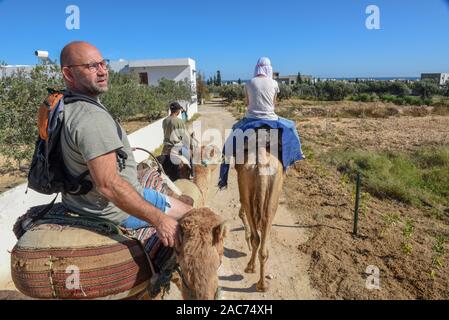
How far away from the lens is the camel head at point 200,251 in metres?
1.76

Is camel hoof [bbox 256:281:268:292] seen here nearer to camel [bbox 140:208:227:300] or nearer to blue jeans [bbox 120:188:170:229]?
blue jeans [bbox 120:188:170:229]

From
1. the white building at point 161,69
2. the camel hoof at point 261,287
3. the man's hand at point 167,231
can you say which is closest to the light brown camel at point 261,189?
the camel hoof at point 261,287

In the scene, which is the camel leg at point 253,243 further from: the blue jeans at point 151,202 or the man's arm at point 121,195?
the man's arm at point 121,195

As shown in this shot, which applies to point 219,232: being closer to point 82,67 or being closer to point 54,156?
point 54,156

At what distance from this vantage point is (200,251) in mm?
1755

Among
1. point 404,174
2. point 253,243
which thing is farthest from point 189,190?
point 404,174

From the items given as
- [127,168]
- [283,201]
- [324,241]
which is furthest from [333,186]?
[127,168]

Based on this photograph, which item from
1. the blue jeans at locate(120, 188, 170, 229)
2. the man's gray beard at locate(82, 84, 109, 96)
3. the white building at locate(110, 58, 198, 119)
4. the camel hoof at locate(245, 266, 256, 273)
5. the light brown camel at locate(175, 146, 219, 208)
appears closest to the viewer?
the man's gray beard at locate(82, 84, 109, 96)

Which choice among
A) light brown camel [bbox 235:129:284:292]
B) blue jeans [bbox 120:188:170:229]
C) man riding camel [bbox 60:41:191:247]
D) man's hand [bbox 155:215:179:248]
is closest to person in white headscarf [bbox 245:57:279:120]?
light brown camel [bbox 235:129:284:292]

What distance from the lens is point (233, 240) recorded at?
552 cm

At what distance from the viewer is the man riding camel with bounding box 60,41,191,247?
1696 millimetres

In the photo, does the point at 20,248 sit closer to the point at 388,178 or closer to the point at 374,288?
the point at 374,288

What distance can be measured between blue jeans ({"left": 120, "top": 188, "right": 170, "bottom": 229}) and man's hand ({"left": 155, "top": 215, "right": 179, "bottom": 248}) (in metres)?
0.43

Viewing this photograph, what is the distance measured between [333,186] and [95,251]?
7.18m
